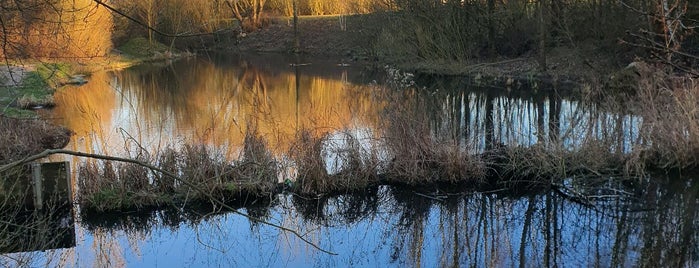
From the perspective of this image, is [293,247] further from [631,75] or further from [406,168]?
[631,75]

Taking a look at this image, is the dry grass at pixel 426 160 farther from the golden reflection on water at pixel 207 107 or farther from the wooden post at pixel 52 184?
the wooden post at pixel 52 184

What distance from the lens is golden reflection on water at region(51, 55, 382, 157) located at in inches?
361

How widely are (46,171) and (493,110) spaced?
9.27m

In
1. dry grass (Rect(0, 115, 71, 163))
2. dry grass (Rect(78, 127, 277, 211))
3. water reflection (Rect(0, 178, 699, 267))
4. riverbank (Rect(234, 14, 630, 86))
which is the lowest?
water reflection (Rect(0, 178, 699, 267))

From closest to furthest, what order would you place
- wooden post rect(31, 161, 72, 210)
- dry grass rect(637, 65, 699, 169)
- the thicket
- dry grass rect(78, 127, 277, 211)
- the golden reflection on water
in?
wooden post rect(31, 161, 72, 210), dry grass rect(78, 127, 277, 211), dry grass rect(637, 65, 699, 169), the golden reflection on water, the thicket

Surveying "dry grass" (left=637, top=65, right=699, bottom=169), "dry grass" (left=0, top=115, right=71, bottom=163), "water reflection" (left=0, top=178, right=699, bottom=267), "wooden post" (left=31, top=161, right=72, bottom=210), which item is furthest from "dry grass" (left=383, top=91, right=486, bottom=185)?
"dry grass" (left=0, top=115, right=71, bottom=163)

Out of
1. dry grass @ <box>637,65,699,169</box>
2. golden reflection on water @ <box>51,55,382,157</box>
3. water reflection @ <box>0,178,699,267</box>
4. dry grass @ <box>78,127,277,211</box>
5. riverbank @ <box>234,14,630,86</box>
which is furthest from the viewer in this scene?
riverbank @ <box>234,14,630,86</box>

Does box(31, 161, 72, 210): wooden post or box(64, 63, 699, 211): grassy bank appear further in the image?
box(64, 63, 699, 211): grassy bank

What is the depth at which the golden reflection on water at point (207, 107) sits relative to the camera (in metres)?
9.18

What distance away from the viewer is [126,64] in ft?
96.1

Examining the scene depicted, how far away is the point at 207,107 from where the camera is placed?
14.5 m

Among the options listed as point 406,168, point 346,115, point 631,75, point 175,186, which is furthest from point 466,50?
point 175,186

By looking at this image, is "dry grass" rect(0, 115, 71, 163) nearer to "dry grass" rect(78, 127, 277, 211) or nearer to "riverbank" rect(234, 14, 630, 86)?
"dry grass" rect(78, 127, 277, 211)

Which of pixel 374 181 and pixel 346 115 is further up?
pixel 346 115
